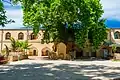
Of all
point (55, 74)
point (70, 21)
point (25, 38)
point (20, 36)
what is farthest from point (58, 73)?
point (20, 36)

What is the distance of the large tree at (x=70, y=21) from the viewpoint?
41.9m

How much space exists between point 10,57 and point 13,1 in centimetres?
1654

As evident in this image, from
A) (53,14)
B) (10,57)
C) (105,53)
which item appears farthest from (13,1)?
(105,53)

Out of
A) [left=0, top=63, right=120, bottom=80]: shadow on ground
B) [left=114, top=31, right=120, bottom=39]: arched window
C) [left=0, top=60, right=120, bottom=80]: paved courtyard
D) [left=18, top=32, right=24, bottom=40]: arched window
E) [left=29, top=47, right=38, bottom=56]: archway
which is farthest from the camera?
[left=18, top=32, right=24, bottom=40]: arched window

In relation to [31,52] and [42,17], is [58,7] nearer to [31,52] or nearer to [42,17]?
[42,17]

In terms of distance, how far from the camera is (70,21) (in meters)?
44.0

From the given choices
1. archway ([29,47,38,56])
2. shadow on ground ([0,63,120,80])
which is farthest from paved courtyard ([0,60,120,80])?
archway ([29,47,38,56])

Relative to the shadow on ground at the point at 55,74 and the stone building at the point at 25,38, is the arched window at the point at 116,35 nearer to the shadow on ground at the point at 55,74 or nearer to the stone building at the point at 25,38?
the stone building at the point at 25,38

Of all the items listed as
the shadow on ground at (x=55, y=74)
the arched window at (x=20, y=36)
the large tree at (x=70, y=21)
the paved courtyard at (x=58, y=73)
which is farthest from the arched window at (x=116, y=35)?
the shadow on ground at (x=55, y=74)

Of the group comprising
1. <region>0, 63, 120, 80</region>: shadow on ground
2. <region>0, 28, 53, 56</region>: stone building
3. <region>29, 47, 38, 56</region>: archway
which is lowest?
<region>0, 63, 120, 80</region>: shadow on ground

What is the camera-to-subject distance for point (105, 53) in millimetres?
54625

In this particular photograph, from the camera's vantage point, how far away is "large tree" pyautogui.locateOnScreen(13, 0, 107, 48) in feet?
137

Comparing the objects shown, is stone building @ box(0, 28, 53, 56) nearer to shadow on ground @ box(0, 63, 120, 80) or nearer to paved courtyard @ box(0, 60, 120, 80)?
paved courtyard @ box(0, 60, 120, 80)

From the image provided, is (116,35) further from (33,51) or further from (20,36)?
(20,36)
